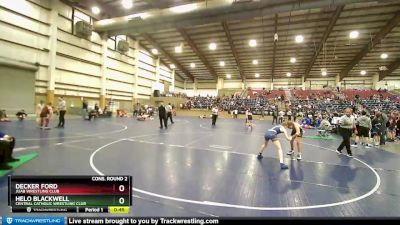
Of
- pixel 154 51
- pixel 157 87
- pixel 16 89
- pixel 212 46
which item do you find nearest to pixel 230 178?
pixel 16 89

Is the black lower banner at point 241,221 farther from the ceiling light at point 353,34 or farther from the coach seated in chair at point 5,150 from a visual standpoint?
the ceiling light at point 353,34

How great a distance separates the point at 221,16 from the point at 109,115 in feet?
55.6

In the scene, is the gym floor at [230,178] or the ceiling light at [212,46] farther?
the ceiling light at [212,46]

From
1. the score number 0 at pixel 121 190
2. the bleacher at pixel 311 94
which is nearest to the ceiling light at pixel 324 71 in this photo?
the bleacher at pixel 311 94

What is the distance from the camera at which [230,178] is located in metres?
5.50

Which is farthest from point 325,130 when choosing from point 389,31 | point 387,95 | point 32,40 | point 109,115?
point 387,95

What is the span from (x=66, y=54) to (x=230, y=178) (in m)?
27.1

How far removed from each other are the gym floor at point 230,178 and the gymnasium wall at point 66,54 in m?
17.9

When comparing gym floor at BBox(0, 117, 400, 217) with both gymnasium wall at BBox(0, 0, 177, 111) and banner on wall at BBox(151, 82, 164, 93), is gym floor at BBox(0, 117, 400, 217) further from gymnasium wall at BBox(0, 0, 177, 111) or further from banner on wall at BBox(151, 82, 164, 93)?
banner on wall at BBox(151, 82, 164, 93)

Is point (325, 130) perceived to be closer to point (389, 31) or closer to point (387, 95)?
point (389, 31)

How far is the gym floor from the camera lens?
3.92 m

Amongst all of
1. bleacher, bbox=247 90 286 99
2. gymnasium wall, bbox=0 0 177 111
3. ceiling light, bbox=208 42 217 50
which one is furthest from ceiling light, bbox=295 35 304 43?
gymnasium wall, bbox=0 0 177 111

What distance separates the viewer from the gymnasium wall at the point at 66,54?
21.3m

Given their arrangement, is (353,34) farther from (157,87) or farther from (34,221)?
(34,221)
